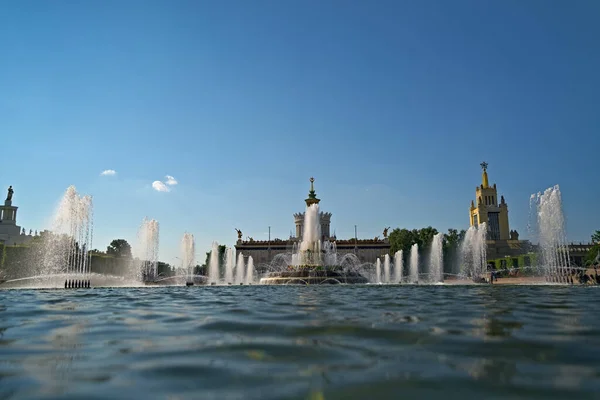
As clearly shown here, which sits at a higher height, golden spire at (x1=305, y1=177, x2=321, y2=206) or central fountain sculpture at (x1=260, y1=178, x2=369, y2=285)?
golden spire at (x1=305, y1=177, x2=321, y2=206)

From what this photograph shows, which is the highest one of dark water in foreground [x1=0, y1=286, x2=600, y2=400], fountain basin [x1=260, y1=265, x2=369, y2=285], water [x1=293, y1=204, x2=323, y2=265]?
water [x1=293, y1=204, x2=323, y2=265]

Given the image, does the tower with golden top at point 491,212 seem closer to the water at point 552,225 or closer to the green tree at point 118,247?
the water at point 552,225

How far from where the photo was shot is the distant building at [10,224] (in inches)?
3604

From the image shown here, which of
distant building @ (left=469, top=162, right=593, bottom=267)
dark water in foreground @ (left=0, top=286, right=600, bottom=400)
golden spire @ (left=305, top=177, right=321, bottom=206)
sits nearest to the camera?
dark water in foreground @ (left=0, top=286, right=600, bottom=400)

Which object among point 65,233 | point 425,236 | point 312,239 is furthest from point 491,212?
point 65,233

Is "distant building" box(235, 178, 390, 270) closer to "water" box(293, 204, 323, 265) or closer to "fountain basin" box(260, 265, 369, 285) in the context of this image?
"water" box(293, 204, 323, 265)

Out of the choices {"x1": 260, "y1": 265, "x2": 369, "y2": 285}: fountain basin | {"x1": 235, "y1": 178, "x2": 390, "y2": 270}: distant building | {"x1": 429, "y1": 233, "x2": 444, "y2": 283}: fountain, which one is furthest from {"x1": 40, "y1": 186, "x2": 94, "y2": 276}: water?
{"x1": 235, "y1": 178, "x2": 390, "y2": 270}: distant building

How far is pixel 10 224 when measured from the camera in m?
92.9

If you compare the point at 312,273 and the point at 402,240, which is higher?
the point at 402,240

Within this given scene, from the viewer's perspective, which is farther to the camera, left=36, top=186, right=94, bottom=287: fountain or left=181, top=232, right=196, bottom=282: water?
left=181, top=232, right=196, bottom=282: water

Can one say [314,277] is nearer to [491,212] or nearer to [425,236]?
[425,236]

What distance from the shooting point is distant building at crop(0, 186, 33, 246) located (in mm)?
91550

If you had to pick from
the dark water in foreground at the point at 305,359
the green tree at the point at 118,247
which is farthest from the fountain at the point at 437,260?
the green tree at the point at 118,247

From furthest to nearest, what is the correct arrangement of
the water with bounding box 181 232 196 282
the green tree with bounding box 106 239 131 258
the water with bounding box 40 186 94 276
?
the green tree with bounding box 106 239 131 258, the water with bounding box 181 232 196 282, the water with bounding box 40 186 94 276
